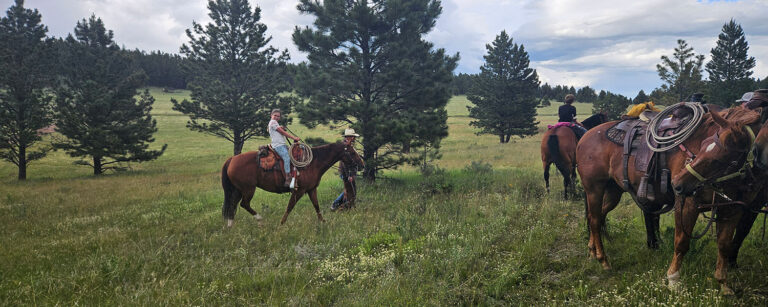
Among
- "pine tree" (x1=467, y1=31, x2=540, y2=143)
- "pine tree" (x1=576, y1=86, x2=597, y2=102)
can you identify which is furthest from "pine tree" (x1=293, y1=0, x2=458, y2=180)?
"pine tree" (x1=576, y1=86, x2=597, y2=102)

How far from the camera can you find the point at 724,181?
11.4 feet

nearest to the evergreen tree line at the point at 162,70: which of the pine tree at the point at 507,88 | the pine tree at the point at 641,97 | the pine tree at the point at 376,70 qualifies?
the pine tree at the point at 507,88

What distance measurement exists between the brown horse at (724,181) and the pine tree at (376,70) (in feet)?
24.5

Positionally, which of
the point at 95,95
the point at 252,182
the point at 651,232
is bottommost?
the point at 651,232

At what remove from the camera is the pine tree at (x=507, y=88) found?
32.5 metres

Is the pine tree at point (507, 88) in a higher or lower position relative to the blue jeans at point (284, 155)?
higher

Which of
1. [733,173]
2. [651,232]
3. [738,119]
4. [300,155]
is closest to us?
[733,173]

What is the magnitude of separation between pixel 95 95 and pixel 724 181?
84.1ft

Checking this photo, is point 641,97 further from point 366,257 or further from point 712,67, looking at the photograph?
point 366,257

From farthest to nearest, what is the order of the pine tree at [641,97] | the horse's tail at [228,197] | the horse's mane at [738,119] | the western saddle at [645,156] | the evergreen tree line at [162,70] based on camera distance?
the evergreen tree line at [162,70] → the pine tree at [641,97] → the horse's tail at [228,197] → the western saddle at [645,156] → the horse's mane at [738,119]

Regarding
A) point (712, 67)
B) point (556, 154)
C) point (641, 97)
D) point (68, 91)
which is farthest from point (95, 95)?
point (641, 97)

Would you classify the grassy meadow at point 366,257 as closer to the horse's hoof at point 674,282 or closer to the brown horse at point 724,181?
the horse's hoof at point 674,282

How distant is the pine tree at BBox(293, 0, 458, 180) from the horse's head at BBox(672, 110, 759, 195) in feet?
24.7

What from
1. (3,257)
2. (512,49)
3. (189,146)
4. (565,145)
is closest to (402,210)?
(565,145)
